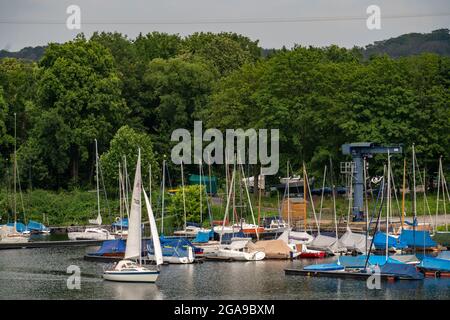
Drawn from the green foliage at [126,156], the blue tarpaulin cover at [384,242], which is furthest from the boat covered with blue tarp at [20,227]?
the blue tarpaulin cover at [384,242]

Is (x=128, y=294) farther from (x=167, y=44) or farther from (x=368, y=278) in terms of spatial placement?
(x=167, y=44)

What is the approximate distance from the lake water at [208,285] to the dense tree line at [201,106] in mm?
30531

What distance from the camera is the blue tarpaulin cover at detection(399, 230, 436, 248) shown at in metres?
86.6

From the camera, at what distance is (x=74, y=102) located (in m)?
117

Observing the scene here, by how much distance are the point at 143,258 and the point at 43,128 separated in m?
38.7

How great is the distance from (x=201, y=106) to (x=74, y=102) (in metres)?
14.1

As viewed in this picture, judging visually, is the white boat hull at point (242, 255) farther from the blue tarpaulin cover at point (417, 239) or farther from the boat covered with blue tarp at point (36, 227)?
the boat covered with blue tarp at point (36, 227)

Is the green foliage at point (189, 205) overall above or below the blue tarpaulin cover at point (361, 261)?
above

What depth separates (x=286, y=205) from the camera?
10544 cm

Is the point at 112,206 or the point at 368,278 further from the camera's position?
the point at 112,206

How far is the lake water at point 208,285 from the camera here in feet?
226

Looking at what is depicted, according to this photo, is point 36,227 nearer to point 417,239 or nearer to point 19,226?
point 19,226

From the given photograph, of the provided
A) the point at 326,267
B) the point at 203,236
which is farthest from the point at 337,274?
the point at 203,236

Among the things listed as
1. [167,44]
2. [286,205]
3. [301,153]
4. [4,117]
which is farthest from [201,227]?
[167,44]
